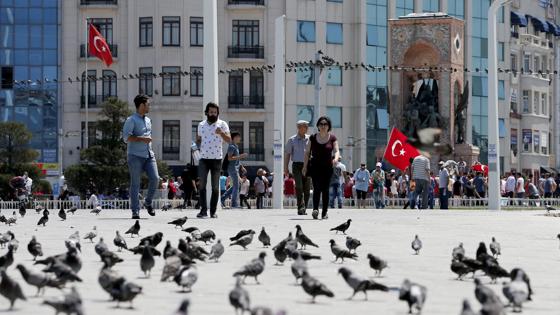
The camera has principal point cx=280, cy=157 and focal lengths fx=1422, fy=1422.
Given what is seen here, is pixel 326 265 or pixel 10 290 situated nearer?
pixel 10 290

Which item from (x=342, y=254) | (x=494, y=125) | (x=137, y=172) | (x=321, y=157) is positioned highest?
(x=494, y=125)

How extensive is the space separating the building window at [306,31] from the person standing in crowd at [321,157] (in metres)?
54.2

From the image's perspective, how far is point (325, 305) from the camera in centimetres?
1037

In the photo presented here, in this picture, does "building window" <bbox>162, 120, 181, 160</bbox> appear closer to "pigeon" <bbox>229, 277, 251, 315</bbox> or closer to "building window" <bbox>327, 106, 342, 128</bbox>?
"building window" <bbox>327, 106, 342, 128</bbox>

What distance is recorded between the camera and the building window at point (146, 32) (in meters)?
75.7

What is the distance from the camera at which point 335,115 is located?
78.2m

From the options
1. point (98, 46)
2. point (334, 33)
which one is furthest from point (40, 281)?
point (334, 33)

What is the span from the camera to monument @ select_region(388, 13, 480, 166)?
58531 mm

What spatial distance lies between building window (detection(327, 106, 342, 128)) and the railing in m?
4.90

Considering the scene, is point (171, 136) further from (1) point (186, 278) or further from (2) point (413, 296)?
(2) point (413, 296)

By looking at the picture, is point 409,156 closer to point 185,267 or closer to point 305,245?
point 305,245

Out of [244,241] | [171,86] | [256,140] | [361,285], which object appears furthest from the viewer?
[256,140]

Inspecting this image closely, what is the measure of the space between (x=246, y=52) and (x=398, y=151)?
32.2 meters

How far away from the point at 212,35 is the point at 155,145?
4538 cm
